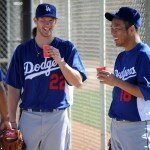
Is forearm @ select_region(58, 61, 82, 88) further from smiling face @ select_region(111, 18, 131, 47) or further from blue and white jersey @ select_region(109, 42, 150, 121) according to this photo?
smiling face @ select_region(111, 18, 131, 47)

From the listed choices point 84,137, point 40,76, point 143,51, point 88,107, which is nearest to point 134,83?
point 143,51

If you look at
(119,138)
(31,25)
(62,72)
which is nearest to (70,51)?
(62,72)

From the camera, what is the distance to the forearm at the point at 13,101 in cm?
481

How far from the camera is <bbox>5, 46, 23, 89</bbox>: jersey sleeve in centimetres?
480

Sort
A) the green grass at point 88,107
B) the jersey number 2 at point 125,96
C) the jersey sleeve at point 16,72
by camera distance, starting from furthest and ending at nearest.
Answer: the green grass at point 88,107, the jersey sleeve at point 16,72, the jersey number 2 at point 125,96

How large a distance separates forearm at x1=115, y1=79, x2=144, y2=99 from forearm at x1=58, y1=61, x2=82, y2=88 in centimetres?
54

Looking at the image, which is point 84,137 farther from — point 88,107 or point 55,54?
point 55,54

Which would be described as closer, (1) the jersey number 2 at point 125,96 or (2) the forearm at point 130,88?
(2) the forearm at point 130,88

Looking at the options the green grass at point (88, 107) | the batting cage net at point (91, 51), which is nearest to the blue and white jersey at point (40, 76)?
the batting cage net at point (91, 51)

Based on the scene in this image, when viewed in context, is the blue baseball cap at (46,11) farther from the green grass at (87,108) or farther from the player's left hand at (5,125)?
the green grass at (87,108)

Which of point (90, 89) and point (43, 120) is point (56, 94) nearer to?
point (43, 120)

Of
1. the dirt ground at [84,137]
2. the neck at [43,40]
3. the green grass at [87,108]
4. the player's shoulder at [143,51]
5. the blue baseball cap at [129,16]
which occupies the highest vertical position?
the blue baseball cap at [129,16]

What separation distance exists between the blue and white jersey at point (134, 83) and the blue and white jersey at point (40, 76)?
1.76 ft

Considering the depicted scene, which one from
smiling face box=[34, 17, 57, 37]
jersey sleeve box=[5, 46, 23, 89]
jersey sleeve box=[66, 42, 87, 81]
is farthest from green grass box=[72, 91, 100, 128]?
smiling face box=[34, 17, 57, 37]
